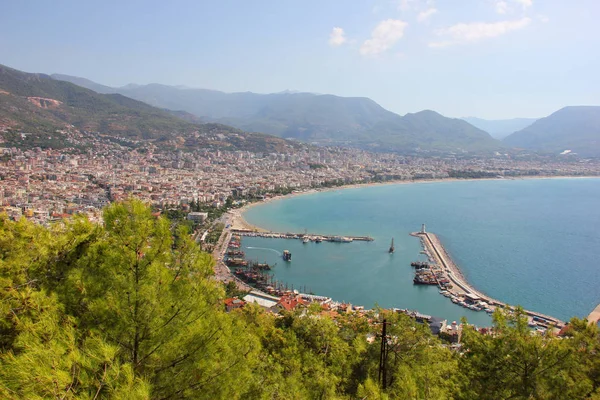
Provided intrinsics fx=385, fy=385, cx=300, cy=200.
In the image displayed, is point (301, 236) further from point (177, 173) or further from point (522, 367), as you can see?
point (177, 173)

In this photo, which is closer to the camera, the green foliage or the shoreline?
the green foliage

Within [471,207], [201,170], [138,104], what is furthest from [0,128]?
[471,207]

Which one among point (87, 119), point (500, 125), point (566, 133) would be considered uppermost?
point (500, 125)

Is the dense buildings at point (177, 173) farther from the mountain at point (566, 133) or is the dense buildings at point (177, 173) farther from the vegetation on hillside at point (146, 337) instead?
the mountain at point (566, 133)

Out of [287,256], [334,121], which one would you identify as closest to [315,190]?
[287,256]

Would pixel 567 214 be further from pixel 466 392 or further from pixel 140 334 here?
pixel 140 334

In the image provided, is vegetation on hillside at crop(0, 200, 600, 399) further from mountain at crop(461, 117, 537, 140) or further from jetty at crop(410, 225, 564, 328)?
mountain at crop(461, 117, 537, 140)

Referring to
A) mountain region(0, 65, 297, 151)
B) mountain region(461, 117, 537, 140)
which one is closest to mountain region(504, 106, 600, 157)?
mountain region(0, 65, 297, 151)
